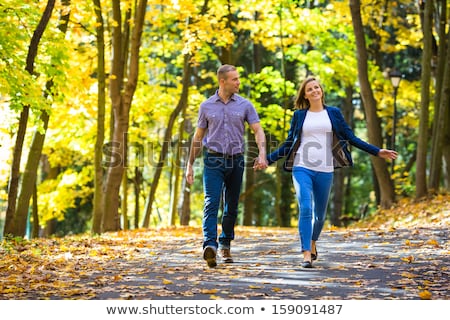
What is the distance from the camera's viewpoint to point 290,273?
299 inches

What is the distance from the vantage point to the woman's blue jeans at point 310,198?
316 inches

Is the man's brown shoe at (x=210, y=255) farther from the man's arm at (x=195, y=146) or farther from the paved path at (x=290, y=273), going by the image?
the man's arm at (x=195, y=146)

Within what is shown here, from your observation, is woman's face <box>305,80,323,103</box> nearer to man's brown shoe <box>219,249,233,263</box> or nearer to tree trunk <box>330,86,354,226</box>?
man's brown shoe <box>219,249,233,263</box>

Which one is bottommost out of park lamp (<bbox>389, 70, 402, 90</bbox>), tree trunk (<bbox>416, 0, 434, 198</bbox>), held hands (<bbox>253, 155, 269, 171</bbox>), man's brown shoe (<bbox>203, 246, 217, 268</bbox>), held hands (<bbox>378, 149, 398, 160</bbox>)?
man's brown shoe (<bbox>203, 246, 217, 268</bbox>)

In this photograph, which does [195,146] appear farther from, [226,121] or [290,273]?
[290,273]

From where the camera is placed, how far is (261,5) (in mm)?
23406

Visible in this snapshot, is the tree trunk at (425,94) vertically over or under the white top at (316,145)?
over

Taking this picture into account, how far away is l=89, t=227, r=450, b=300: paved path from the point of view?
6.32 meters

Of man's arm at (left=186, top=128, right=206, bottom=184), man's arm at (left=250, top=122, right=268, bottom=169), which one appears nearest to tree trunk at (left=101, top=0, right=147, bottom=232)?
man's arm at (left=186, top=128, right=206, bottom=184)

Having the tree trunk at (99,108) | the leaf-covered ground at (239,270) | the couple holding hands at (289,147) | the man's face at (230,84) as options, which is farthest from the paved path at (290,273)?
the tree trunk at (99,108)

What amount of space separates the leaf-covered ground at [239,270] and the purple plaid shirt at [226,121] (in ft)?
4.73

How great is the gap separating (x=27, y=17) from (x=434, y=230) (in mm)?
8058
